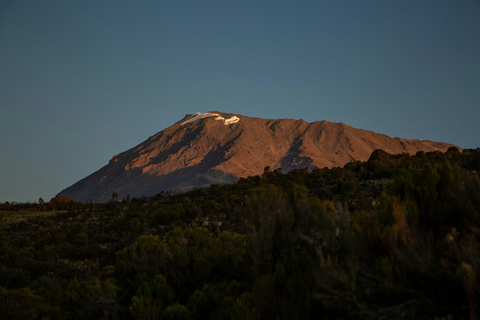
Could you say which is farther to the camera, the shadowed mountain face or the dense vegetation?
the shadowed mountain face

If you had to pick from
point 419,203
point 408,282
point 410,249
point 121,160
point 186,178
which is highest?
point 121,160

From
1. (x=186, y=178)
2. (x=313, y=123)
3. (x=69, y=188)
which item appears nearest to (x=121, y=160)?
(x=69, y=188)

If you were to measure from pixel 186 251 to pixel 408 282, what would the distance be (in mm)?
5000

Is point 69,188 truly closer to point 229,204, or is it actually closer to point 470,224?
point 229,204

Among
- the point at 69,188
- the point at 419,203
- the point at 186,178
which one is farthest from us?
the point at 69,188

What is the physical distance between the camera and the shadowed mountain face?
360 feet

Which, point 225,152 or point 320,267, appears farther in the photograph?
point 225,152

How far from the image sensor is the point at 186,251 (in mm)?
7492

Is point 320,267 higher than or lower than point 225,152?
lower

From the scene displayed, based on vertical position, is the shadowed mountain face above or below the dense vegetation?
above

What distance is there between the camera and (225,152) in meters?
117

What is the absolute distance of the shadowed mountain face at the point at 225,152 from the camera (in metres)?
110

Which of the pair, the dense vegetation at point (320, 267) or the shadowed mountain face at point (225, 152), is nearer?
the dense vegetation at point (320, 267)

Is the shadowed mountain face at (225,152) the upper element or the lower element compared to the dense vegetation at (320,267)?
upper
